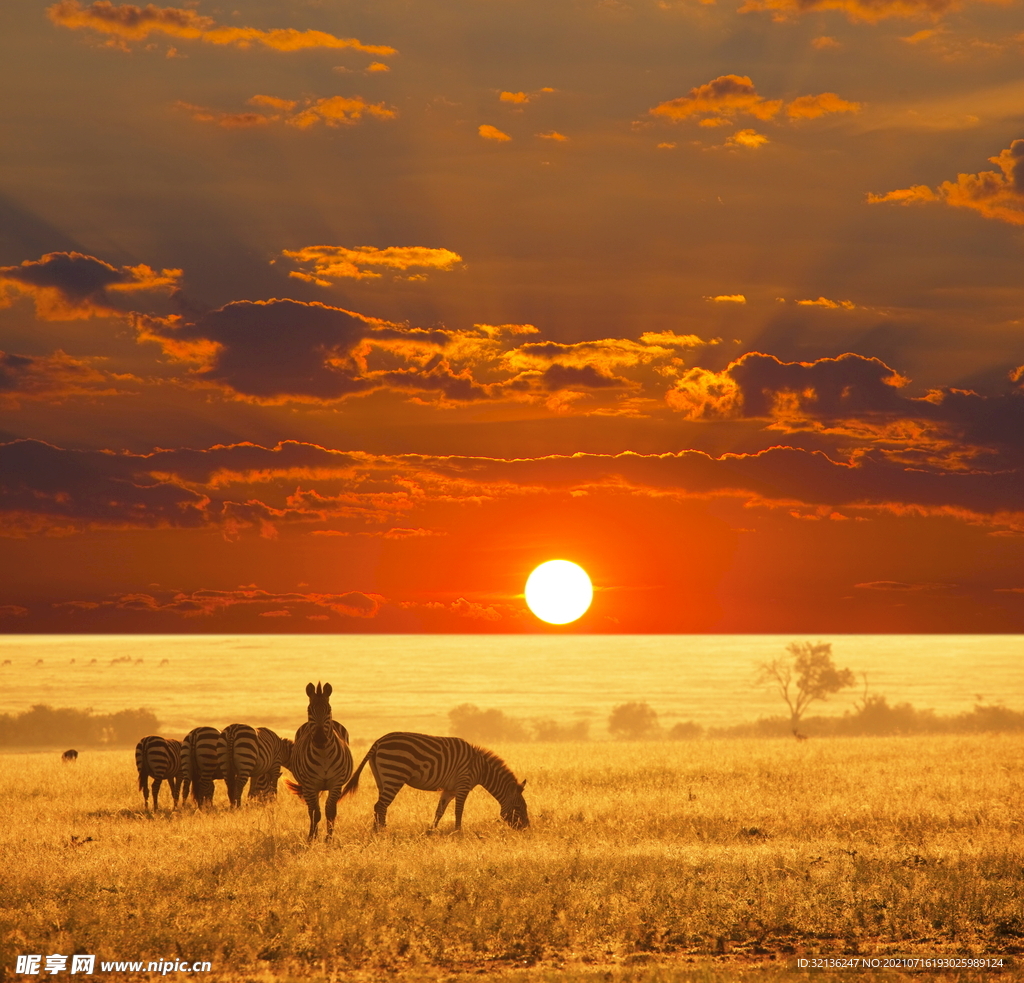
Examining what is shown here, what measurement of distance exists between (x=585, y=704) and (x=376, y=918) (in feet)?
339

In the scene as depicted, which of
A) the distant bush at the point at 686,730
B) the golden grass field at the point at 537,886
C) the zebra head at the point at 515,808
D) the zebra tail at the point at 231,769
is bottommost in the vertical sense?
the distant bush at the point at 686,730

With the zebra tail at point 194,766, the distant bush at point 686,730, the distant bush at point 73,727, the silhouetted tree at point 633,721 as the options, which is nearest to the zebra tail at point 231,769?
the zebra tail at point 194,766

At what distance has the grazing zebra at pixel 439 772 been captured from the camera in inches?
809

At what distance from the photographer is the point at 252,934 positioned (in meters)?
13.1

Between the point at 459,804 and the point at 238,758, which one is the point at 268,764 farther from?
the point at 459,804

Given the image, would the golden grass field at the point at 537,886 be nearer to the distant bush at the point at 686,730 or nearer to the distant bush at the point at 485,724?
the distant bush at the point at 686,730

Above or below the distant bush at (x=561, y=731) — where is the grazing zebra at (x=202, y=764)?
above

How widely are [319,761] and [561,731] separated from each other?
72624 mm

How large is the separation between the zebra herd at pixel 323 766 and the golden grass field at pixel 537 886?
65cm

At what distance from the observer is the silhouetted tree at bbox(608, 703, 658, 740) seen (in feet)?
300

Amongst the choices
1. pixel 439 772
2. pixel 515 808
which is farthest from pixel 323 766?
pixel 515 808

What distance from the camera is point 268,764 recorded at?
25.6 m

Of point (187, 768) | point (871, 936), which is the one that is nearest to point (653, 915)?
point (871, 936)

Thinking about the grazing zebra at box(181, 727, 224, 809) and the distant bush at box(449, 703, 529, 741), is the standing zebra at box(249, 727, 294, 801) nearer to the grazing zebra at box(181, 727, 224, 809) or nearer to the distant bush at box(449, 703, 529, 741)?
the grazing zebra at box(181, 727, 224, 809)
